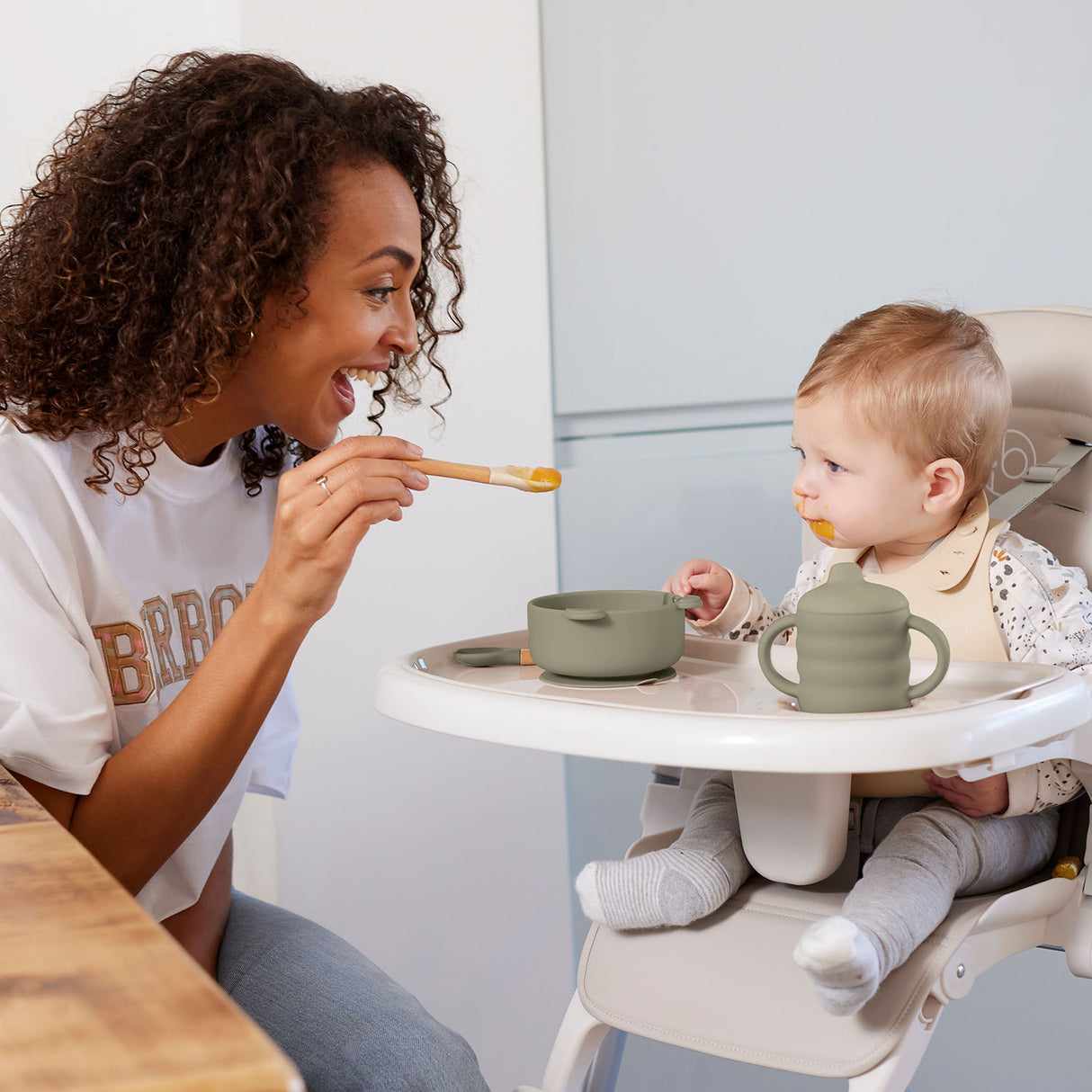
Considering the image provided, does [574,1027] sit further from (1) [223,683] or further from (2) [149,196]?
(2) [149,196]

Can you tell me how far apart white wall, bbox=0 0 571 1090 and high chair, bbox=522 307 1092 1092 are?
807 mm

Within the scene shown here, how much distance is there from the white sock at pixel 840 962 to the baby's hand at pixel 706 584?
45cm

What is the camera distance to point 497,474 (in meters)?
1.06

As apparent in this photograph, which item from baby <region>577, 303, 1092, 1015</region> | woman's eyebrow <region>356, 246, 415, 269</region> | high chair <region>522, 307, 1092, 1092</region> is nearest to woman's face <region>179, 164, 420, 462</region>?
woman's eyebrow <region>356, 246, 415, 269</region>

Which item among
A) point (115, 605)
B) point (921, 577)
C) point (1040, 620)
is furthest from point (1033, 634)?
point (115, 605)

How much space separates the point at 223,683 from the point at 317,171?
49 cm

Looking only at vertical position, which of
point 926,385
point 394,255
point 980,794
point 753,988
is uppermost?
point 394,255

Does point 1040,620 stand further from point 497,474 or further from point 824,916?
point 497,474

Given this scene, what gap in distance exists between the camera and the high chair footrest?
2.94ft

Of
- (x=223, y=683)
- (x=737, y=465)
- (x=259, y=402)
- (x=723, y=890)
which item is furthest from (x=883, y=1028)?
(x=737, y=465)

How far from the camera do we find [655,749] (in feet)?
2.57

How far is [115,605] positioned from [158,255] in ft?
1.07

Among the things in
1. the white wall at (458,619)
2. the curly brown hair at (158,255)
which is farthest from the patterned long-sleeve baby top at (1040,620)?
the white wall at (458,619)

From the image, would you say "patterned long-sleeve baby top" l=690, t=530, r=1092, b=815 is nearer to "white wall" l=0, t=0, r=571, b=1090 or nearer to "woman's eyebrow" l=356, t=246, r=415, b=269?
"woman's eyebrow" l=356, t=246, r=415, b=269
